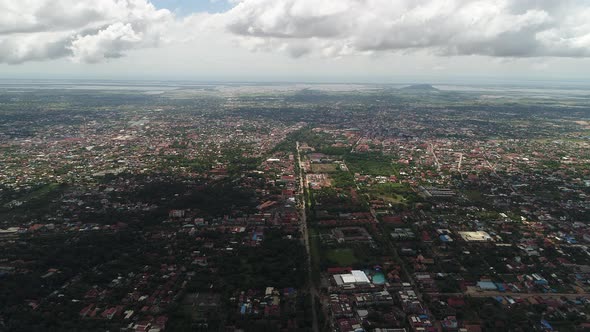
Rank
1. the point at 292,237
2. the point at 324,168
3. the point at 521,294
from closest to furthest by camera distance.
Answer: the point at 521,294, the point at 292,237, the point at 324,168

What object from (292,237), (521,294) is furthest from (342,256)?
(521,294)

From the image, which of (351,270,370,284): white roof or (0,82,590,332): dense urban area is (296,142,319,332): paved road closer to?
(0,82,590,332): dense urban area

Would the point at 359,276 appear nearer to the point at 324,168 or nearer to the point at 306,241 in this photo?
the point at 306,241

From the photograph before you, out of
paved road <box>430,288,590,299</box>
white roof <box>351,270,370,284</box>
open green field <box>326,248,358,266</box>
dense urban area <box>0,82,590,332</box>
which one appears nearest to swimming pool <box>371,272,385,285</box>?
dense urban area <box>0,82,590,332</box>

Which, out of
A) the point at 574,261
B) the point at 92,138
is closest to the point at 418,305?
the point at 574,261

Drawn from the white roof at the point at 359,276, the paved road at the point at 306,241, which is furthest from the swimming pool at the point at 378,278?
the paved road at the point at 306,241

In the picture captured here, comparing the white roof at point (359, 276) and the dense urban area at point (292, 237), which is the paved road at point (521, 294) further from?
the white roof at point (359, 276)

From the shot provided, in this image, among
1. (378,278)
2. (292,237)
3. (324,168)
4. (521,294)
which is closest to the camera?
(521,294)

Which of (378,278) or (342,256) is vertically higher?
(342,256)

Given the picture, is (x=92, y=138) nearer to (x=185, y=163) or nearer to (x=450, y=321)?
(x=185, y=163)
